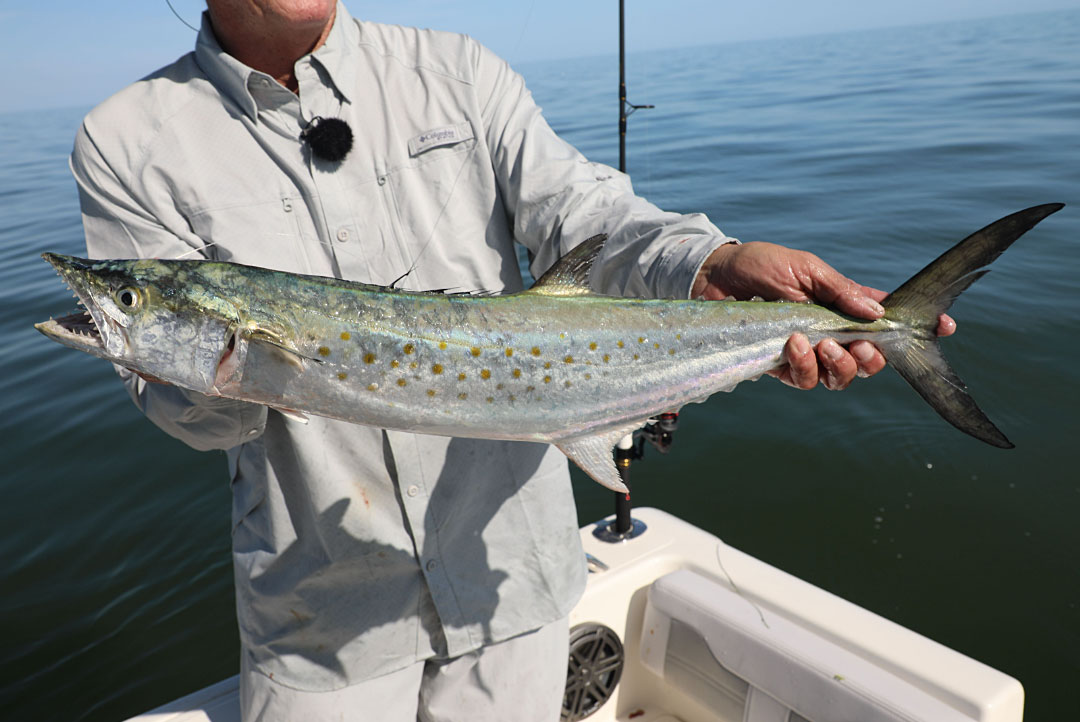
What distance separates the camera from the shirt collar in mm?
2291

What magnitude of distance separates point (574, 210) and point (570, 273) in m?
0.40

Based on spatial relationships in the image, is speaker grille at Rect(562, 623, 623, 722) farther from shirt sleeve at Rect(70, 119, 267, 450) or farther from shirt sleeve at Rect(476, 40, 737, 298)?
shirt sleeve at Rect(70, 119, 267, 450)

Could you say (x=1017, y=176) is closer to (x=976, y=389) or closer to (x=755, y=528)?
(x=976, y=389)

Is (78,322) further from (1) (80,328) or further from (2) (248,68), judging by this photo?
(2) (248,68)

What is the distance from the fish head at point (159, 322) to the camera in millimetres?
1815

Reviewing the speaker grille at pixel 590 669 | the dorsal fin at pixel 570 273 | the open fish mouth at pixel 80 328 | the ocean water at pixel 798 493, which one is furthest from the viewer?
the ocean water at pixel 798 493

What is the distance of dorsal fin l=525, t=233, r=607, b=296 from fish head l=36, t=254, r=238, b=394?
2.62 feet

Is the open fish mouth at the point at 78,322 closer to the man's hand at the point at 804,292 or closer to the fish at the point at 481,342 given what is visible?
the fish at the point at 481,342

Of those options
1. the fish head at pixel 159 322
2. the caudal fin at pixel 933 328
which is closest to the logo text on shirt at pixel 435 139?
the fish head at pixel 159 322

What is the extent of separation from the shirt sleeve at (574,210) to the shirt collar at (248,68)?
433 mm

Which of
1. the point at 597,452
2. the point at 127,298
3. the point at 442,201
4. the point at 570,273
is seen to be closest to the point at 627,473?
the point at 597,452

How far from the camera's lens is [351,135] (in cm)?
238

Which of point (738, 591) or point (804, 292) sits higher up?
point (804, 292)

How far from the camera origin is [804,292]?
224 centimetres
